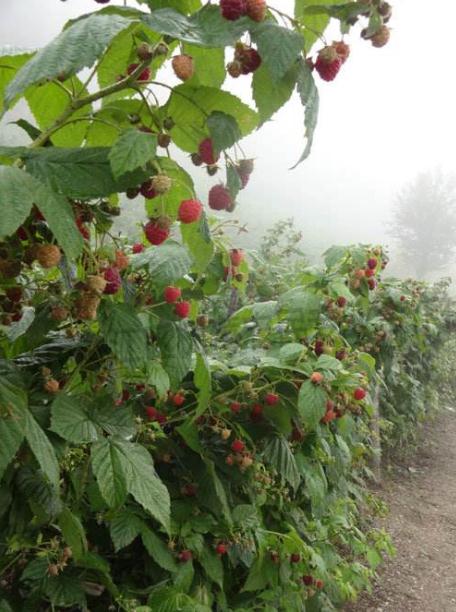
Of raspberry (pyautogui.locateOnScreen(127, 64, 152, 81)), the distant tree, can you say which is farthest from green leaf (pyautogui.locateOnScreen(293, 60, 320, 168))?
the distant tree

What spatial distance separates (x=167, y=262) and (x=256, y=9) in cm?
45

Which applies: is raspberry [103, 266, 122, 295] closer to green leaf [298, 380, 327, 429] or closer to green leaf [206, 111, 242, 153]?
green leaf [206, 111, 242, 153]

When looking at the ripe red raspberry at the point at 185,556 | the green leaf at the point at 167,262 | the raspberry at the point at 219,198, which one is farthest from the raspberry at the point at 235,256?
the ripe red raspberry at the point at 185,556

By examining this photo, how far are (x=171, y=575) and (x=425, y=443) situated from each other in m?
5.33

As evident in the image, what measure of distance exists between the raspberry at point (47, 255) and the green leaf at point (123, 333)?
0.16 metres

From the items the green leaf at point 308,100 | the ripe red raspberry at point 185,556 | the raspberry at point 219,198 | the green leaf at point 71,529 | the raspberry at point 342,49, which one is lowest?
the ripe red raspberry at point 185,556

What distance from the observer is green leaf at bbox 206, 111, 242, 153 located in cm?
78

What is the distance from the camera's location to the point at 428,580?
3.54 meters

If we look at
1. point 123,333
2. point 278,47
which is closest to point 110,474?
point 123,333

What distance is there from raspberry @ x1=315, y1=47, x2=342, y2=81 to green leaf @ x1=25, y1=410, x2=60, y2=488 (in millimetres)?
680

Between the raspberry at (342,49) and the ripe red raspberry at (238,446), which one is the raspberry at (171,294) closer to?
the raspberry at (342,49)

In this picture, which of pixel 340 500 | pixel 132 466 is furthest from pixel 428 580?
pixel 132 466

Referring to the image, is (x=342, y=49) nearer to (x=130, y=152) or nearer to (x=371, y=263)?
(x=130, y=152)

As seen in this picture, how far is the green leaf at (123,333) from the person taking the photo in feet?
2.90
